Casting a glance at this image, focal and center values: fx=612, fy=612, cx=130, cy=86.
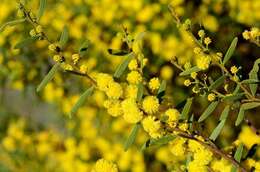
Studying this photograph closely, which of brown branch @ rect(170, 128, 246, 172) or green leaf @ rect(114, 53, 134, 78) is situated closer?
brown branch @ rect(170, 128, 246, 172)

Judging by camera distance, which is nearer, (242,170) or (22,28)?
(242,170)

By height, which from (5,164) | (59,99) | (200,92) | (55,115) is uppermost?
(200,92)

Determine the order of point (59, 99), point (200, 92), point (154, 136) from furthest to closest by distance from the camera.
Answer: point (59, 99) < point (200, 92) < point (154, 136)

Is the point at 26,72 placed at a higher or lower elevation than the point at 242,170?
lower

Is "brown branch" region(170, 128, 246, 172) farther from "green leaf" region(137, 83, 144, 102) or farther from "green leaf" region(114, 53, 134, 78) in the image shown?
"green leaf" region(114, 53, 134, 78)

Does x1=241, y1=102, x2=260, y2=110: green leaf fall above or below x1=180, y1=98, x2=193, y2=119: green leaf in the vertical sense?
above

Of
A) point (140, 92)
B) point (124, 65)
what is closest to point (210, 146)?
point (140, 92)

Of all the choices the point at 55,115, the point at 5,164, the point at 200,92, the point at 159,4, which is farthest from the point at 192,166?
the point at 5,164

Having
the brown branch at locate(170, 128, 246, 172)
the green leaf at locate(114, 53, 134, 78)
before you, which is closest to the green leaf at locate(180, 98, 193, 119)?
the brown branch at locate(170, 128, 246, 172)

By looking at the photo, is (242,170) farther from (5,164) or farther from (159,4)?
(5,164)

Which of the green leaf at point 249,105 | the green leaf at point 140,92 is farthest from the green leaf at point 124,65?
the green leaf at point 249,105

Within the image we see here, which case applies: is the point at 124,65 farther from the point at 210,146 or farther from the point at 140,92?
the point at 210,146
